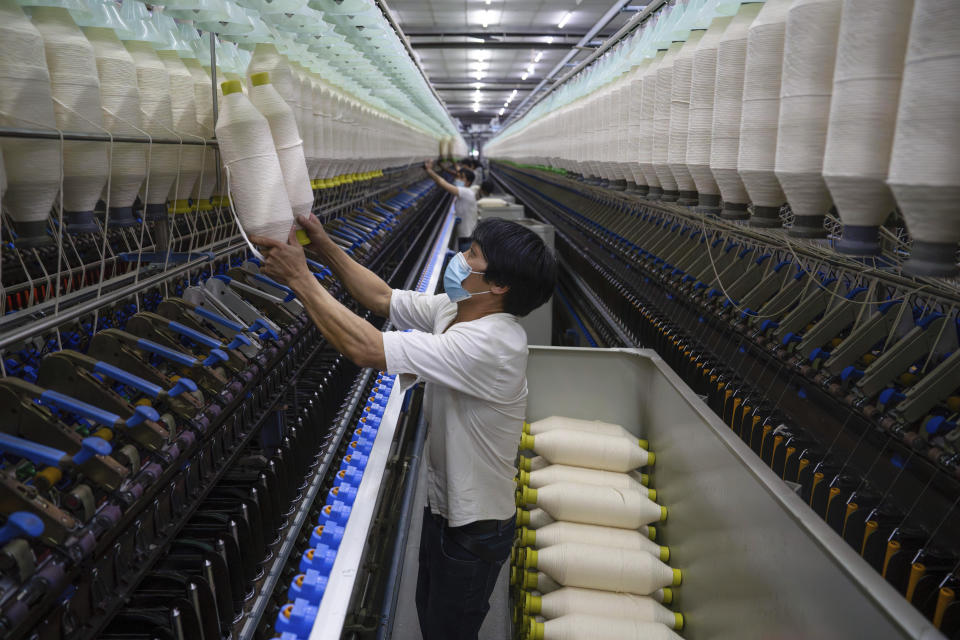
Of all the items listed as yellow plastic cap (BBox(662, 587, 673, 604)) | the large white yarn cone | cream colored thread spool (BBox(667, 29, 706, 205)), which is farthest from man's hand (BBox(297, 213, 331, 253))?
yellow plastic cap (BBox(662, 587, 673, 604))

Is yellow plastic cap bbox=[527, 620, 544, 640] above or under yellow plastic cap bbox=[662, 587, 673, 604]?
above

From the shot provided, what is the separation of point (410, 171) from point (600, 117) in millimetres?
9587

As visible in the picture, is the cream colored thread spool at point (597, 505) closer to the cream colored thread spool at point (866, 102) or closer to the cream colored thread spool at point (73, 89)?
the cream colored thread spool at point (866, 102)

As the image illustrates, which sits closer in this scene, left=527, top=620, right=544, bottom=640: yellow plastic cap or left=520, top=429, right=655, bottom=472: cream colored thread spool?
left=527, top=620, right=544, bottom=640: yellow plastic cap

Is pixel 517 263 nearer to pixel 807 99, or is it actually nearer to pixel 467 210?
pixel 807 99

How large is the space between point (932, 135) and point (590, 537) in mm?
2400

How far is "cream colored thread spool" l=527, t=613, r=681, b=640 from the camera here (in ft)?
8.96

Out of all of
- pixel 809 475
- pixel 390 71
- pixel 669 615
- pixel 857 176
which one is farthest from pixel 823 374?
pixel 390 71

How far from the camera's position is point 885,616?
1.68 meters

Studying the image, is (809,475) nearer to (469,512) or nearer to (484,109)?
(469,512)

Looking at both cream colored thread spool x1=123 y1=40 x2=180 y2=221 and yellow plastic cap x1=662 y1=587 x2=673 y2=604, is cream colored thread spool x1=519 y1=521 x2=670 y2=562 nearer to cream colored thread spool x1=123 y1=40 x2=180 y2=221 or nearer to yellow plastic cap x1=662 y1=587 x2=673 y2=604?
yellow plastic cap x1=662 y1=587 x2=673 y2=604

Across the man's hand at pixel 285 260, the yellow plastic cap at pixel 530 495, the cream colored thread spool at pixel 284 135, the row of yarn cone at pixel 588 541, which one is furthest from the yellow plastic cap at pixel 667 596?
the cream colored thread spool at pixel 284 135

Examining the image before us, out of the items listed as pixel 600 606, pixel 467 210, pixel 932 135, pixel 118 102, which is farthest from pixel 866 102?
pixel 467 210

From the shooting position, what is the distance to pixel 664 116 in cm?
307
